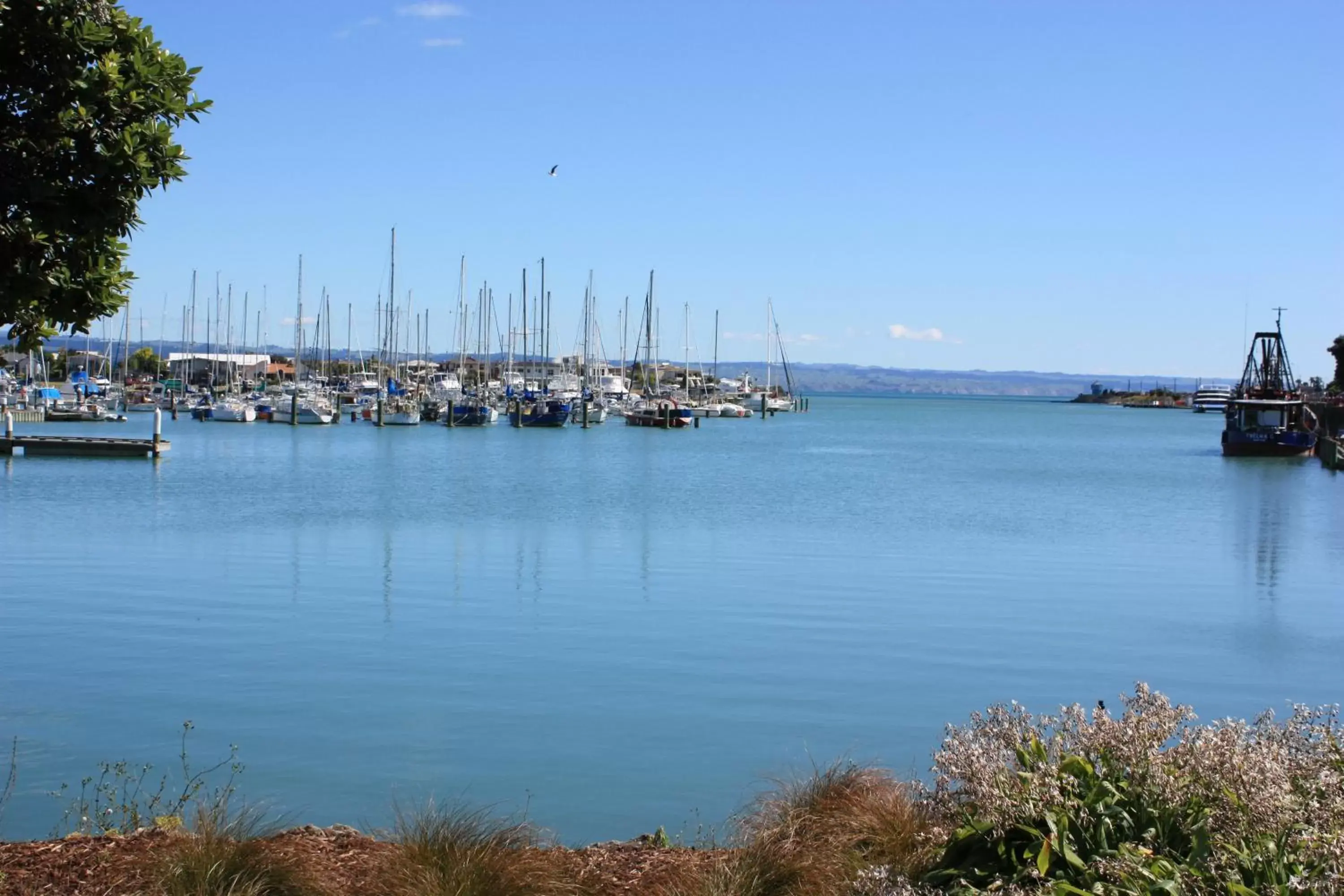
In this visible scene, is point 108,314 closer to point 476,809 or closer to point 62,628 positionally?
point 476,809

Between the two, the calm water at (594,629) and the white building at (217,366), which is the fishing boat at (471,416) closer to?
the white building at (217,366)

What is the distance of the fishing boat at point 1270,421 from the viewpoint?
72125 mm

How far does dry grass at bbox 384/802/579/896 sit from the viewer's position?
23.1ft

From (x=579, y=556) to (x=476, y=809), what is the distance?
17.8m

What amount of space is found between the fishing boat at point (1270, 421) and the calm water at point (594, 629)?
91.4 feet

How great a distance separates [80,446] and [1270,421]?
6061 centimetres

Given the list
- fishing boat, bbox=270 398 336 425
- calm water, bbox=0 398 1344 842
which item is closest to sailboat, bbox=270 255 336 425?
fishing boat, bbox=270 398 336 425

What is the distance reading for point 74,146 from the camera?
7262 mm

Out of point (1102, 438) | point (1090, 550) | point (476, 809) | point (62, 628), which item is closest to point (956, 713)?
point (476, 809)

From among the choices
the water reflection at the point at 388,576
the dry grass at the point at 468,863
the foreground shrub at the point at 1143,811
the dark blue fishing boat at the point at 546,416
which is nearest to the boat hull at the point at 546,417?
the dark blue fishing boat at the point at 546,416

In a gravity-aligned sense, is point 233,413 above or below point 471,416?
below

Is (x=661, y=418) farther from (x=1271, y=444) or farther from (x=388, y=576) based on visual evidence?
(x=388, y=576)

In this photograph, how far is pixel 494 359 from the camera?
18688 cm

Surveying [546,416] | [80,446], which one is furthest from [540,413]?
[80,446]
